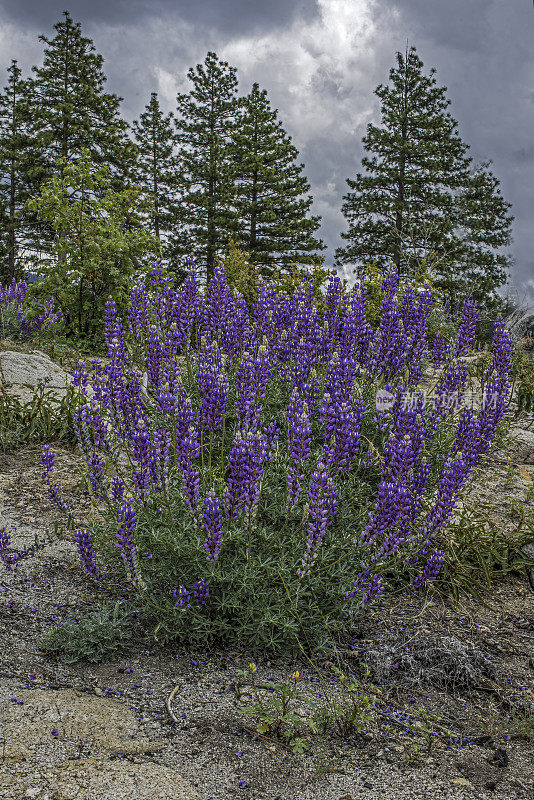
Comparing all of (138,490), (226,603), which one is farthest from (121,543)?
(226,603)

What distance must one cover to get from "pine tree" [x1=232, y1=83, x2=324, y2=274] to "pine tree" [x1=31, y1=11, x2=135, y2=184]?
23.6ft

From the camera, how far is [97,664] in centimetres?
334

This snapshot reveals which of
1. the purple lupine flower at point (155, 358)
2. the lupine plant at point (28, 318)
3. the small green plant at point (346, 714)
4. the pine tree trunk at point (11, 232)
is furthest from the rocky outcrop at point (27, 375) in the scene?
the pine tree trunk at point (11, 232)

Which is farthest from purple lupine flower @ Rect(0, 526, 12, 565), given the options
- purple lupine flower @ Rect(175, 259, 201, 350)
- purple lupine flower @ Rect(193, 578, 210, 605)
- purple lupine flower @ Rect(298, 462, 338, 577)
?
purple lupine flower @ Rect(298, 462, 338, 577)

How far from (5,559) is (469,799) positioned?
133 inches

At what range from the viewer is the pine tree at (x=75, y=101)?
113 feet

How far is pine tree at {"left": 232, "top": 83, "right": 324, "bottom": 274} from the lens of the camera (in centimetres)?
3659

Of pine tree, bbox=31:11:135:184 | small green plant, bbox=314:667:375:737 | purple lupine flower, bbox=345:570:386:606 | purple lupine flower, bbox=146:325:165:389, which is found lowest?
small green plant, bbox=314:667:375:737

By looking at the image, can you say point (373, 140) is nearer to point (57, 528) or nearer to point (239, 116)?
point (239, 116)

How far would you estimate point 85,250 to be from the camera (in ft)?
39.4

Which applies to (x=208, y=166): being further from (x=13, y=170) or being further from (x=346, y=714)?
(x=346, y=714)

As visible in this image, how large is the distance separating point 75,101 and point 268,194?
1265 centimetres

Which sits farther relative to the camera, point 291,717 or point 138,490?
point 138,490

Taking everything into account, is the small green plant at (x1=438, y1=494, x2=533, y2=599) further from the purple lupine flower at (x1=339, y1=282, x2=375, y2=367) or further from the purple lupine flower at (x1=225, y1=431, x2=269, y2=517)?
the purple lupine flower at (x1=225, y1=431, x2=269, y2=517)
